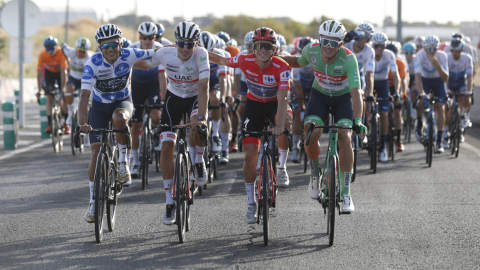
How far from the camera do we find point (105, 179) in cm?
702

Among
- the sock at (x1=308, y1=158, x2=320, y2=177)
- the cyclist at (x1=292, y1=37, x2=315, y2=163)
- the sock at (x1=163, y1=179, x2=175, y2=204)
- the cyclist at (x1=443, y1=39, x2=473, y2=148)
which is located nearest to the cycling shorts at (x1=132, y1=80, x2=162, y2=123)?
the cyclist at (x1=292, y1=37, x2=315, y2=163)

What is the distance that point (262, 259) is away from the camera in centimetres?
616

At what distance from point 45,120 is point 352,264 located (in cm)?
1211

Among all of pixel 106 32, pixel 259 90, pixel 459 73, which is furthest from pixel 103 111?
pixel 459 73

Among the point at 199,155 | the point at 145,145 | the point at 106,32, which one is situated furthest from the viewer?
the point at 145,145

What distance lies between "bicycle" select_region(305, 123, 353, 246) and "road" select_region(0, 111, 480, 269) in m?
0.26

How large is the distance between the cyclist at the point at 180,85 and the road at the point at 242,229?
669 mm

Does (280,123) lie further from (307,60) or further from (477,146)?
(477,146)

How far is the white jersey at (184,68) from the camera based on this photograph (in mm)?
7508

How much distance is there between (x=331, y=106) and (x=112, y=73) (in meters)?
2.36

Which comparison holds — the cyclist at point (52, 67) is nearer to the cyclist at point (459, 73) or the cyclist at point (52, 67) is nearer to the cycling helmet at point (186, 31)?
the cyclist at point (459, 73)

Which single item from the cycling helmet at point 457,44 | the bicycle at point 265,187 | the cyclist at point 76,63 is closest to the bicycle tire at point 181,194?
the bicycle at point 265,187

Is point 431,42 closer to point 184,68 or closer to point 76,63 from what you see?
point 184,68

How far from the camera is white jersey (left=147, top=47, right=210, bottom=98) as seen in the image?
751 centimetres
